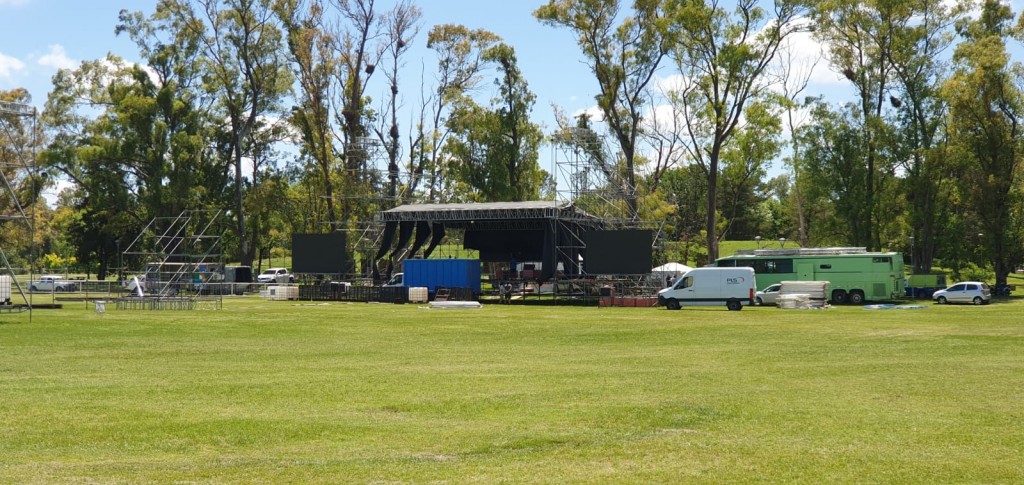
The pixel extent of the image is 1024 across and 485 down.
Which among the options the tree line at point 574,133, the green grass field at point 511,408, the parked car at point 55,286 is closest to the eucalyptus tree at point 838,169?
the tree line at point 574,133

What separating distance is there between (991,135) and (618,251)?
977 inches

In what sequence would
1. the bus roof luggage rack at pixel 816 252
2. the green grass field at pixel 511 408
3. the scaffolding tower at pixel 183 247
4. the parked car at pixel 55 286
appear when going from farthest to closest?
the parked car at pixel 55 286, the scaffolding tower at pixel 183 247, the bus roof luggage rack at pixel 816 252, the green grass field at pixel 511 408

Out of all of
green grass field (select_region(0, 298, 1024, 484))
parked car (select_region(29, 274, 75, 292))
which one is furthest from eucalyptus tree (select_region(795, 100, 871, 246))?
parked car (select_region(29, 274, 75, 292))

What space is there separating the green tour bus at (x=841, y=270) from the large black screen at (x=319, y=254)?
23.5 meters

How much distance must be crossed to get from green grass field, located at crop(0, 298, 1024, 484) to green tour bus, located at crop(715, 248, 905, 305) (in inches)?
976

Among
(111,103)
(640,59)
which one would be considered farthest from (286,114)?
(640,59)

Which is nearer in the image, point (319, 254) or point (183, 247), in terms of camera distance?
point (319, 254)

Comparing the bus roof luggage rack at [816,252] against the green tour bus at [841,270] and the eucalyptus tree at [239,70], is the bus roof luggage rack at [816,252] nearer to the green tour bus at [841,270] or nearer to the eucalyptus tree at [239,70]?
the green tour bus at [841,270]

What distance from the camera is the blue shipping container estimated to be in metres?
54.3

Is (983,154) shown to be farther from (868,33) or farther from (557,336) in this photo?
(557,336)

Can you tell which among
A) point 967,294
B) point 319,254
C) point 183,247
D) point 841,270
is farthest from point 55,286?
point 967,294

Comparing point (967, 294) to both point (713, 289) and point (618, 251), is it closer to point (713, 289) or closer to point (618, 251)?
point (713, 289)

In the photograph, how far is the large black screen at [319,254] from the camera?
59156 mm

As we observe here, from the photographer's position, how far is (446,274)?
5450cm
